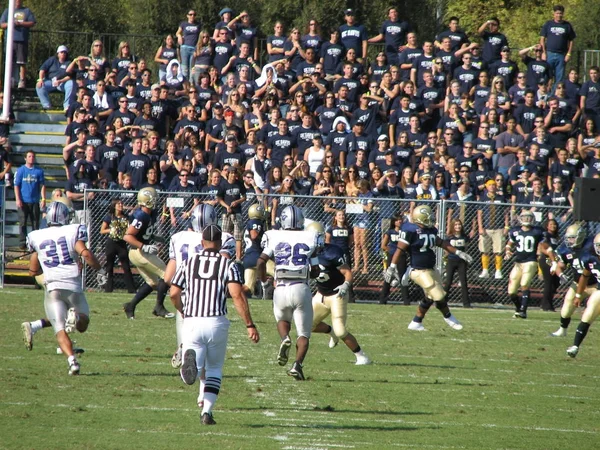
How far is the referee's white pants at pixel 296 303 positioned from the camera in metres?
9.97

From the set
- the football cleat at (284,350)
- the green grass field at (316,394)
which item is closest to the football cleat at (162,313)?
the green grass field at (316,394)

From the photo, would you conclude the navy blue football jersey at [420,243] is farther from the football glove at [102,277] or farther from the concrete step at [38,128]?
the concrete step at [38,128]

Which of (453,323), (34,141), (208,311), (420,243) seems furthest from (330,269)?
(34,141)

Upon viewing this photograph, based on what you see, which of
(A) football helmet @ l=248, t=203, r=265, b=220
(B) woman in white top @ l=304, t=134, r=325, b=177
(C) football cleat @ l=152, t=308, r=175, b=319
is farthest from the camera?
(B) woman in white top @ l=304, t=134, r=325, b=177

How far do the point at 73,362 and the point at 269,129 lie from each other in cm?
981

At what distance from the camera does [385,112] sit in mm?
19578

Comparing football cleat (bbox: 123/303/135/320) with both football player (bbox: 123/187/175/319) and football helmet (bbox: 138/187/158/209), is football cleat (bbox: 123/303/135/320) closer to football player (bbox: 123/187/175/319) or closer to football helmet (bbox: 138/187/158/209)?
football player (bbox: 123/187/175/319)

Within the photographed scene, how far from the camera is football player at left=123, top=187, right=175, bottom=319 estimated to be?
13.2 metres

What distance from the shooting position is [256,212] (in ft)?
55.4

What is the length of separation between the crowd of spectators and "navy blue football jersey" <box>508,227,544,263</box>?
98cm

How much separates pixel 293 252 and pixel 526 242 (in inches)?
293

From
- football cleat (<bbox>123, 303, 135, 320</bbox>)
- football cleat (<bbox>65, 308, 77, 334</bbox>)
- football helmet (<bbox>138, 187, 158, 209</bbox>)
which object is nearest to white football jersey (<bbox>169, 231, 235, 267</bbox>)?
football cleat (<bbox>65, 308, 77, 334</bbox>)

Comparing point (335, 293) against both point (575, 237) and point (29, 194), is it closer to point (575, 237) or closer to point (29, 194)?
point (575, 237)

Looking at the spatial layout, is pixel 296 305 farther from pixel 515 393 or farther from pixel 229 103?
pixel 229 103
